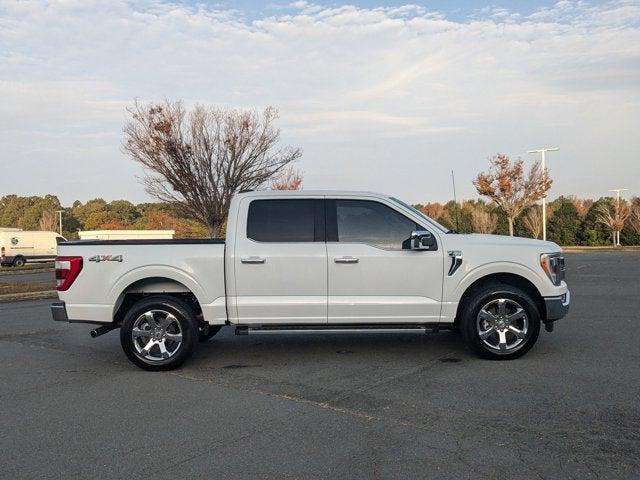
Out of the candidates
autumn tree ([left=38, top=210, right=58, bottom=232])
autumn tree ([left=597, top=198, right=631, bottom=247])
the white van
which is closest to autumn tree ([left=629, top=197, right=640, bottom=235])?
autumn tree ([left=597, top=198, right=631, bottom=247])

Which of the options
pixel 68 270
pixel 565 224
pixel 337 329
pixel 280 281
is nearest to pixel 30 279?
pixel 68 270

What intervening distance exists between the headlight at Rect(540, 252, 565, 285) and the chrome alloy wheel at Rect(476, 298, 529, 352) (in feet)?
1.81

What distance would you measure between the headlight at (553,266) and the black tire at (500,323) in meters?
0.39

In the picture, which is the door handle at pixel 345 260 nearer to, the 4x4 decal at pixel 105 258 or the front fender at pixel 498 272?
the front fender at pixel 498 272

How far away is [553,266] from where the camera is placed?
6895 millimetres

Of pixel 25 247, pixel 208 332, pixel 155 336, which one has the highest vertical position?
pixel 25 247

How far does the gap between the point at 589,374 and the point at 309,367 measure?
2.99 m

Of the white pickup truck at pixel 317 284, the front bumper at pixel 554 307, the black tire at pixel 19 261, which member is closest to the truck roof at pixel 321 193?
the white pickup truck at pixel 317 284

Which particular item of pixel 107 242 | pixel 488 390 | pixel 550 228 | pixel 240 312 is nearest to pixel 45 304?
pixel 107 242

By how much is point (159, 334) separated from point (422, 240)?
318 cm

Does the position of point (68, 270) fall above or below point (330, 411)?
above

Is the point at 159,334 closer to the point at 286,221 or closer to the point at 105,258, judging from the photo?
the point at 105,258

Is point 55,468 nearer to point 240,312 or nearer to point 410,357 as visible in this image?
point 240,312

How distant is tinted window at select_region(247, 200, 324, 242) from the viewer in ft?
22.5
